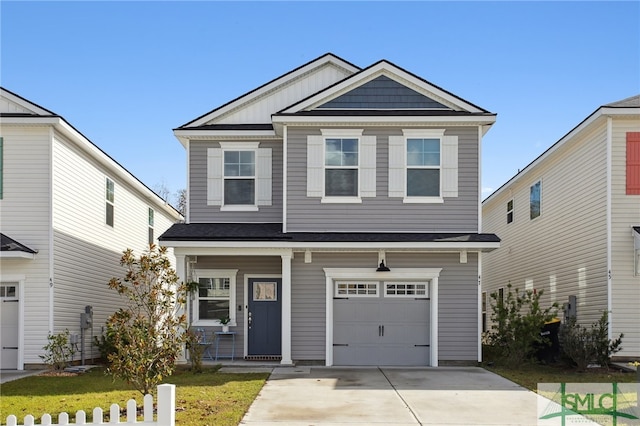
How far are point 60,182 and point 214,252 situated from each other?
4.15m

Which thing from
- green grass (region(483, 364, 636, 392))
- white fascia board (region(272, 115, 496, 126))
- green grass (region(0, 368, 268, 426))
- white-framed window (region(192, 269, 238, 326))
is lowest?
green grass (region(483, 364, 636, 392))

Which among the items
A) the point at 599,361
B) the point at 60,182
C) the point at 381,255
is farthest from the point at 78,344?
the point at 599,361

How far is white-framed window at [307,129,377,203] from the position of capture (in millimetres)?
17484

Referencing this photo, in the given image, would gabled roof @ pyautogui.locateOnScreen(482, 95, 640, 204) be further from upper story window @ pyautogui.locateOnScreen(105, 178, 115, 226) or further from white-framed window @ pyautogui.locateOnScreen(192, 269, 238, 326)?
upper story window @ pyautogui.locateOnScreen(105, 178, 115, 226)

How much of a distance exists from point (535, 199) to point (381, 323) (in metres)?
8.42

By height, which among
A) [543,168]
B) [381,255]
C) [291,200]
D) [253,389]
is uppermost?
[543,168]

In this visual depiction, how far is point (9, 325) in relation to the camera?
54.1 ft

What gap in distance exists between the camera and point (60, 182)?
17047 millimetres

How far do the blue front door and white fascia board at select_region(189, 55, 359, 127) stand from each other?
4.67 m

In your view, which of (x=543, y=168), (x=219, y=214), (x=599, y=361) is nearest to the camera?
(x=599, y=361)

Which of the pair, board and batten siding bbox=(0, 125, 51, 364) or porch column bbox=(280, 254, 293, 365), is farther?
porch column bbox=(280, 254, 293, 365)

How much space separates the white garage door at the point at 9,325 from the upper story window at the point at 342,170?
7964mm

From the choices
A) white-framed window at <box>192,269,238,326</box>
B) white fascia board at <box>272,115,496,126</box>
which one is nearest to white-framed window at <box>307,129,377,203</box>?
white fascia board at <box>272,115,496,126</box>

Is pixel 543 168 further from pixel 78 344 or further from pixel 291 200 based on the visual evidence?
pixel 78 344
